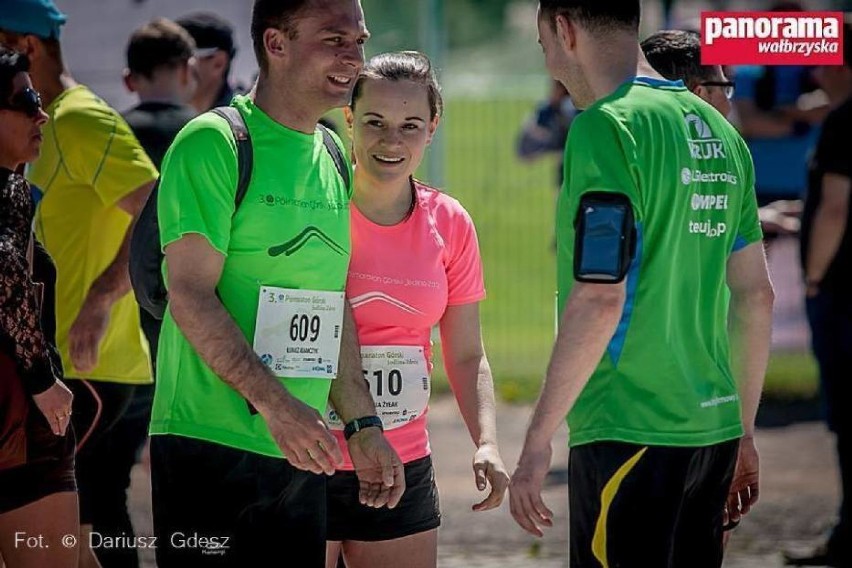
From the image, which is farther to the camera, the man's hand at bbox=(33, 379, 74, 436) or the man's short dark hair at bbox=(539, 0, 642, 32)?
the man's hand at bbox=(33, 379, 74, 436)

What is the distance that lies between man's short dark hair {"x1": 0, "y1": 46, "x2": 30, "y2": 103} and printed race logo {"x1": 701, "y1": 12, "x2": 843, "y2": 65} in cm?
215

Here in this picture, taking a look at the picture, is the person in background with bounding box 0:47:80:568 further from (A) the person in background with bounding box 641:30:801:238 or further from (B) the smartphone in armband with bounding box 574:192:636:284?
(A) the person in background with bounding box 641:30:801:238

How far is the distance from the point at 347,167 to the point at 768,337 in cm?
126

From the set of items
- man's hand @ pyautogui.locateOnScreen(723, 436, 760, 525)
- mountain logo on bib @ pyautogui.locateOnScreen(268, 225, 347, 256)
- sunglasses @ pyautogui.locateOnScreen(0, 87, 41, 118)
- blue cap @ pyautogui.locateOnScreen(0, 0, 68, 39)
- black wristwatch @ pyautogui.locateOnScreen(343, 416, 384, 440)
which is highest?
blue cap @ pyautogui.locateOnScreen(0, 0, 68, 39)

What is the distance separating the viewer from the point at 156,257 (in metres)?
3.95

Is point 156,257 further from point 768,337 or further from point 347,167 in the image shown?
point 768,337

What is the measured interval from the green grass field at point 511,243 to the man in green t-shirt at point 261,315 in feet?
22.3

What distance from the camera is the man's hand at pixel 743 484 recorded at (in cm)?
423

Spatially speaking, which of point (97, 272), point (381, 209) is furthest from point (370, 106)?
point (97, 272)

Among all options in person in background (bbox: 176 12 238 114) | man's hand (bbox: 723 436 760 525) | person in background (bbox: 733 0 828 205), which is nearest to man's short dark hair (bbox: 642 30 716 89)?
man's hand (bbox: 723 436 760 525)

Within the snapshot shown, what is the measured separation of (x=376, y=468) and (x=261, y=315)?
1.83 feet

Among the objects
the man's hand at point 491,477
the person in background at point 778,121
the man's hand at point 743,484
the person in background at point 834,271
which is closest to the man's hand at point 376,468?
the man's hand at point 491,477

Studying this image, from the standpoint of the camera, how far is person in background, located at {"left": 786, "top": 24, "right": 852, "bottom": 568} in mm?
6551

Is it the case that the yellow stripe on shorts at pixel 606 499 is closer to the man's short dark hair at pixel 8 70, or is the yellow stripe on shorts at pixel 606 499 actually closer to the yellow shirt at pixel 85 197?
the man's short dark hair at pixel 8 70
